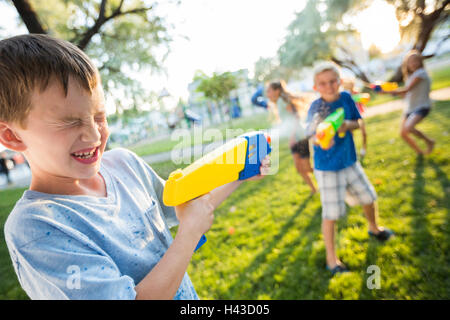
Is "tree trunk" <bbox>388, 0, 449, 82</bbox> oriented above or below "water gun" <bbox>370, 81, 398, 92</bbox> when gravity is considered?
above

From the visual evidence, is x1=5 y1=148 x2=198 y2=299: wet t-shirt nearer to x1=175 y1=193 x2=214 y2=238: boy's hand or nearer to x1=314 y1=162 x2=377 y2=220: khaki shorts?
x1=175 y1=193 x2=214 y2=238: boy's hand

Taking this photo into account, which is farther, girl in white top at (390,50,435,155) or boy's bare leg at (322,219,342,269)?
girl in white top at (390,50,435,155)

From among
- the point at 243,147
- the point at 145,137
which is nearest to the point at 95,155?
the point at 243,147

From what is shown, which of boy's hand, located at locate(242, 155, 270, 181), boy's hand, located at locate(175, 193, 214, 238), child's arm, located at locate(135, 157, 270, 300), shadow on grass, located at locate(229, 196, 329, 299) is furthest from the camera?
shadow on grass, located at locate(229, 196, 329, 299)

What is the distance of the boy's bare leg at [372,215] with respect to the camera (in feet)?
9.82

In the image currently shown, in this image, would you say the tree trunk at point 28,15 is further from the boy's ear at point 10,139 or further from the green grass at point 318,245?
the boy's ear at point 10,139

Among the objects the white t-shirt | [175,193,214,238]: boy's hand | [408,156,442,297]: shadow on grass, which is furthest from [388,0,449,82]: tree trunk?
[175,193,214,238]: boy's hand

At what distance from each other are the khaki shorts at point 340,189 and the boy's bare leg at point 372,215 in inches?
7.4

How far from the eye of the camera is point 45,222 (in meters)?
0.77

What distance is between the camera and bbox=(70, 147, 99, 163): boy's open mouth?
0.88m

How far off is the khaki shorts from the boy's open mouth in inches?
97.7

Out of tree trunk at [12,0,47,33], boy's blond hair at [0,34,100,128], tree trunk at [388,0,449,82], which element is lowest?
boy's blond hair at [0,34,100,128]
